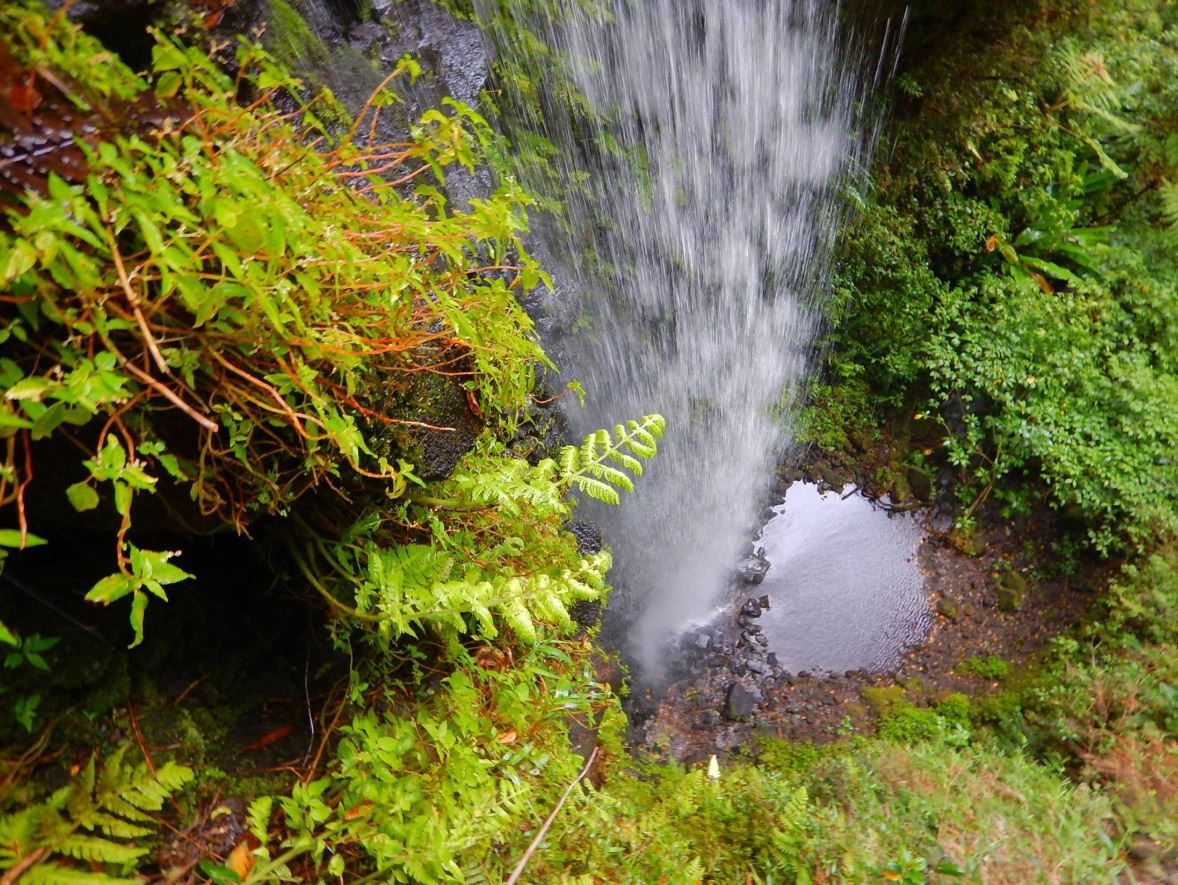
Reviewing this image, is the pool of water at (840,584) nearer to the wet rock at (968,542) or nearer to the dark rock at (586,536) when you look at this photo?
the wet rock at (968,542)

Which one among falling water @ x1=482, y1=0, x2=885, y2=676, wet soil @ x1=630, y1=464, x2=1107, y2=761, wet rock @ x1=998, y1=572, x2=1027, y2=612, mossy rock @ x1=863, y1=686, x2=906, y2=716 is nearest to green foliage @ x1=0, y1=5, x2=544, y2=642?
falling water @ x1=482, y1=0, x2=885, y2=676

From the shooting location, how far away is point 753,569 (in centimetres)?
647

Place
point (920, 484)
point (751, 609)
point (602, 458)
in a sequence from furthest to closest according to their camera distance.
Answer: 1. point (920, 484)
2. point (751, 609)
3. point (602, 458)

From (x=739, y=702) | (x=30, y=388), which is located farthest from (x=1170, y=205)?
(x=30, y=388)

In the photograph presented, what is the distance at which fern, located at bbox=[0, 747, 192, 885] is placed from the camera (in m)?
1.42

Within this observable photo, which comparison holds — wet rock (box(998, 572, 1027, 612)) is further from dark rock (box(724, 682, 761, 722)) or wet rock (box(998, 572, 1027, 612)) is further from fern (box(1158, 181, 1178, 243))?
fern (box(1158, 181, 1178, 243))

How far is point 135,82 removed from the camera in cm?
126

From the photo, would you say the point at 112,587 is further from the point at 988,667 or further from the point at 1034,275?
the point at 1034,275

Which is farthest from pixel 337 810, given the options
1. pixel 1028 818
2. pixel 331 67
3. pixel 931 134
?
pixel 931 134

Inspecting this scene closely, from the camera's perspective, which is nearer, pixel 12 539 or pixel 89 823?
pixel 12 539

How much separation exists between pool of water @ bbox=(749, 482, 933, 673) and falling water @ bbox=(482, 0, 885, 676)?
499 millimetres

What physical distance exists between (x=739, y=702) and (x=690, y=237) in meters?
4.25

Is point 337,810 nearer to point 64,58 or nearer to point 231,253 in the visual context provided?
point 231,253

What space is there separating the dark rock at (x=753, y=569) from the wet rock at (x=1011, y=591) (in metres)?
2.36
